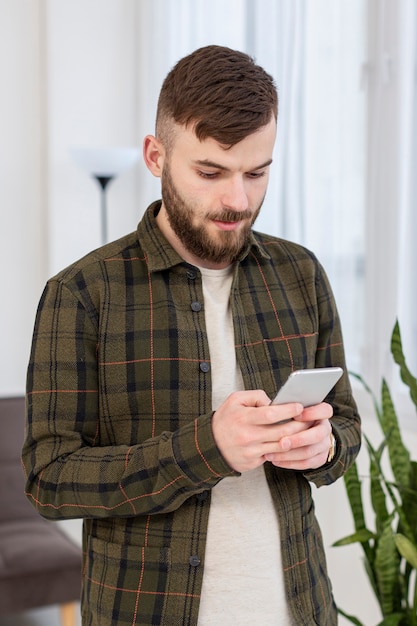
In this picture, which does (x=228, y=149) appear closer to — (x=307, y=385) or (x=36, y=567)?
(x=307, y=385)

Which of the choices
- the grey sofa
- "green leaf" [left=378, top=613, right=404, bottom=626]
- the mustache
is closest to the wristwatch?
the mustache

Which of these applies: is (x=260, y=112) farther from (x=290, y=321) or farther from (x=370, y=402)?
(x=370, y=402)

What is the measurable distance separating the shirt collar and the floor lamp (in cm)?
273

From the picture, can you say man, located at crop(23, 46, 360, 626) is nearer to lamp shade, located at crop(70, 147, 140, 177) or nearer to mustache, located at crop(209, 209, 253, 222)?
mustache, located at crop(209, 209, 253, 222)

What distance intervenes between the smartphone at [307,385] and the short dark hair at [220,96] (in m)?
0.36

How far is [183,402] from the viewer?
1.31m

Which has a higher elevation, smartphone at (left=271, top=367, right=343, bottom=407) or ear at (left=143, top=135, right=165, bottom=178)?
ear at (left=143, top=135, right=165, bottom=178)

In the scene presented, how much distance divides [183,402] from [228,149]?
0.37 meters

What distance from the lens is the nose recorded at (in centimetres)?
125

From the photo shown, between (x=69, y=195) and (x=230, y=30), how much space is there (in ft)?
4.10

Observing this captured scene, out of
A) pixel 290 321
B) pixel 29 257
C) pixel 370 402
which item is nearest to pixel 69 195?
pixel 29 257

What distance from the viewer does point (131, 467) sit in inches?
48.1

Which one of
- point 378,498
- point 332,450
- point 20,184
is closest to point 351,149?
point 378,498

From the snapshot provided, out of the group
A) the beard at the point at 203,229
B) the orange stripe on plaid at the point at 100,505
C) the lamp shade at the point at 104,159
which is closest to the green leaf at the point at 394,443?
the beard at the point at 203,229
